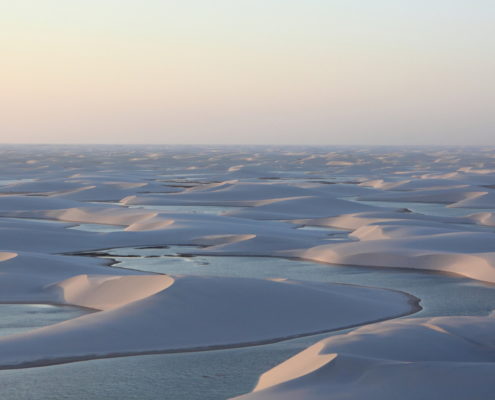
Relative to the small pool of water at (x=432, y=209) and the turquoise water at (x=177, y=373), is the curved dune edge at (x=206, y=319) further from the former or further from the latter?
the small pool of water at (x=432, y=209)

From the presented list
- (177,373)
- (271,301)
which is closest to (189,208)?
(271,301)

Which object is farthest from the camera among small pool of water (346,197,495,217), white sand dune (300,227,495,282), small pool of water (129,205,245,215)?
small pool of water (129,205,245,215)

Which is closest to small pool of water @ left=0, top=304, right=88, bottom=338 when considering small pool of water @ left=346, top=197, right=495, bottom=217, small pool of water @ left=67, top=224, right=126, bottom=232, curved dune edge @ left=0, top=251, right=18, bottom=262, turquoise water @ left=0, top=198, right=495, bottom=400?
turquoise water @ left=0, top=198, right=495, bottom=400

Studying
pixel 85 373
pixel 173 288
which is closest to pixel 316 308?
pixel 173 288

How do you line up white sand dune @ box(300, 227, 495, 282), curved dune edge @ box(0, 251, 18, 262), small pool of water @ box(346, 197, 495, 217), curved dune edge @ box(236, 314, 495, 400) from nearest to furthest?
curved dune edge @ box(236, 314, 495, 400), curved dune edge @ box(0, 251, 18, 262), white sand dune @ box(300, 227, 495, 282), small pool of water @ box(346, 197, 495, 217)

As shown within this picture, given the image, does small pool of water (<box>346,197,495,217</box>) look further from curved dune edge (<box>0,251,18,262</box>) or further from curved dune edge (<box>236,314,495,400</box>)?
curved dune edge (<box>236,314,495,400</box>)

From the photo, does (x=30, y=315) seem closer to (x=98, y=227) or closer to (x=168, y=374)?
(x=168, y=374)
